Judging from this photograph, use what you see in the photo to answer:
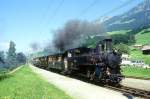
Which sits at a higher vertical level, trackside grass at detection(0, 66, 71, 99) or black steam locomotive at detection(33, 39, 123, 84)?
black steam locomotive at detection(33, 39, 123, 84)

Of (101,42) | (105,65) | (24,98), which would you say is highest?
(101,42)

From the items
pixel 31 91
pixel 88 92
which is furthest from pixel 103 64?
pixel 31 91

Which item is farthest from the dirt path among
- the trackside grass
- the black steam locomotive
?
the black steam locomotive

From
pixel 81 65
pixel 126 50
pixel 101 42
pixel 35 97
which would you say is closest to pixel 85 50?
pixel 81 65

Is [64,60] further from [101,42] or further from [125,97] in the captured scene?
[125,97]

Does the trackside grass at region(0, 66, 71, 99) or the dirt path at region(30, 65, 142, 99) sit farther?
the trackside grass at region(0, 66, 71, 99)

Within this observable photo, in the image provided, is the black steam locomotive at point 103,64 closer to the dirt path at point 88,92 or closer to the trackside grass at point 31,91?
the dirt path at point 88,92

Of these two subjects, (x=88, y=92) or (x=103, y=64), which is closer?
(x=88, y=92)

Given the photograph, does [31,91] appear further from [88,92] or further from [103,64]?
[103,64]

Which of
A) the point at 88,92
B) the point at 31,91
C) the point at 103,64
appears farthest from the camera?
the point at 103,64

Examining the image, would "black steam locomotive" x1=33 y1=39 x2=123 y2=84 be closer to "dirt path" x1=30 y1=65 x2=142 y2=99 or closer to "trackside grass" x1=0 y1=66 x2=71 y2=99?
"dirt path" x1=30 y1=65 x2=142 y2=99

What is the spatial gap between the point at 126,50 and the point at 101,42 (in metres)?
115

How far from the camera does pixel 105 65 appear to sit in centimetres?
2869

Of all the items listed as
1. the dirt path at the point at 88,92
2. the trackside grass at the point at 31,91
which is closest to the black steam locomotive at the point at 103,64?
the dirt path at the point at 88,92
